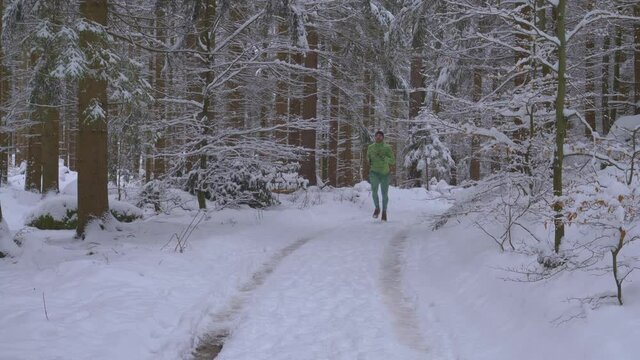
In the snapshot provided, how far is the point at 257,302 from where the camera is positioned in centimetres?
557

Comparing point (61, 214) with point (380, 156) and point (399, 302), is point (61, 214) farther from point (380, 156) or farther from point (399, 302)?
point (399, 302)

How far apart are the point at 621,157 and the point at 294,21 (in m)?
6.06

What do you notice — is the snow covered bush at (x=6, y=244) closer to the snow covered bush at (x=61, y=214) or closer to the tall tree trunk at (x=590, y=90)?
the snow covered bush at (x=61, y=214)

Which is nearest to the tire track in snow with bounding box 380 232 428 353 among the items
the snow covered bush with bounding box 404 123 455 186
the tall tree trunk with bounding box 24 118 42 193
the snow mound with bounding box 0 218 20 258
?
the snow mound with bounding box 0 218 20 258

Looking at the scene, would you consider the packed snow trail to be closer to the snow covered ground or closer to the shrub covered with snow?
the snow covered ground

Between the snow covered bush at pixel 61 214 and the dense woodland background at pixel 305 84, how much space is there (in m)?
0.95

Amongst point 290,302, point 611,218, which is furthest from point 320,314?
point 611,218

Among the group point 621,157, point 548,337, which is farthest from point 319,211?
point 548,337

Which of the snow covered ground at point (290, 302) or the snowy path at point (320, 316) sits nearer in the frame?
the snow covered ground at point (290, 302)

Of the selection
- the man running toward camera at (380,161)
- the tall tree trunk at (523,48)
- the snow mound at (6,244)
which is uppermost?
the tall tree trunk at (523,48)

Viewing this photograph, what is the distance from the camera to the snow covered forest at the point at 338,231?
4.24 m

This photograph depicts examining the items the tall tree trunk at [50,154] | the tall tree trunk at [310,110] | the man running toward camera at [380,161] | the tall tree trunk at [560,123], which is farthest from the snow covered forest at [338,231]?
the tall tree trunk at [50,154]

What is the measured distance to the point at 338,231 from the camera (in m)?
10.5

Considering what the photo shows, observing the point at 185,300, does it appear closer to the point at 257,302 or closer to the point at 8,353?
the point at 257,302
